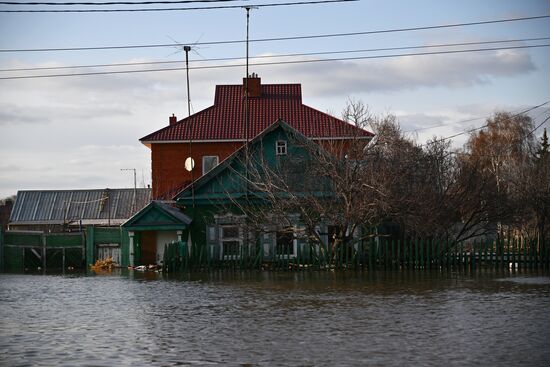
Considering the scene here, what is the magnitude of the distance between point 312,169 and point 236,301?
1296 centimetres

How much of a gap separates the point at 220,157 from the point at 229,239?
973 centimetres

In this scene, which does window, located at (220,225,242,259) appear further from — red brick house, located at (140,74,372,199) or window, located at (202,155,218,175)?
window, located at (202,155,218,175)

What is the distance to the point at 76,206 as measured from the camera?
6253 centimetres

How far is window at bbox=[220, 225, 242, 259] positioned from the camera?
37.1 m

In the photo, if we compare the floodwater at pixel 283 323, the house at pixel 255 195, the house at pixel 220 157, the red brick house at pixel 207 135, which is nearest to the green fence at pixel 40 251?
the house at pixel 220 157

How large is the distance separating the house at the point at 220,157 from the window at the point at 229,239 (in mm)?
46

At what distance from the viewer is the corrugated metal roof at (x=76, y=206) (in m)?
61.3

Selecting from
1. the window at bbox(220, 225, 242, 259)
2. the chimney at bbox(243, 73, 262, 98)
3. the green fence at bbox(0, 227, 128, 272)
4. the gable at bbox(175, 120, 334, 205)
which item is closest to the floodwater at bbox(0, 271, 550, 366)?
the window at bbox(220, 225, 242, 259)

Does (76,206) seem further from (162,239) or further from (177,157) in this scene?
(162,239)

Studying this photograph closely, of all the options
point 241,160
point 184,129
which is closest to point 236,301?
point 241,160

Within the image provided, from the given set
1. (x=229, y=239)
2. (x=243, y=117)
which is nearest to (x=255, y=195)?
(x=229, y=239)

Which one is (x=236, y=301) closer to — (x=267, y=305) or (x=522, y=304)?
(x=267, y=305)

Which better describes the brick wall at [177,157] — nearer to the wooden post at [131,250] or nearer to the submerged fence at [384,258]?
the wooden post at [131,250]

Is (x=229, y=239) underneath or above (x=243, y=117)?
underneath
